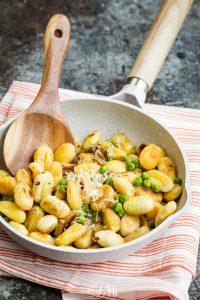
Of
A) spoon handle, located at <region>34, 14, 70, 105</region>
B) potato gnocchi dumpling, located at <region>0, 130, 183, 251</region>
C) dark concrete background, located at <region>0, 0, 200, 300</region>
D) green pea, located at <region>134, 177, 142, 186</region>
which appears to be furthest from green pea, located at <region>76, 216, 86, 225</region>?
dark concrete background, located at <region>0, 0, 200, 300</region>

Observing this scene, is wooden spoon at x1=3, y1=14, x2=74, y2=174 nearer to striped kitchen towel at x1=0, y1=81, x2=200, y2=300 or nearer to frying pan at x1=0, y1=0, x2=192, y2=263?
frying pan at x1=0, y1=0, x2=192, y2=263

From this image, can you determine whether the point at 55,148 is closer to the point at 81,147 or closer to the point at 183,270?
the point at 81,147

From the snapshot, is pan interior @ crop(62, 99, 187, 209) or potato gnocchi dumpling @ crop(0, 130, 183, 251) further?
pan interior @ crop(62, 99, 187, 209)

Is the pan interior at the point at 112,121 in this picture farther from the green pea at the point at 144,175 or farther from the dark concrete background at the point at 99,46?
the dark concrete background at the point at 99,46

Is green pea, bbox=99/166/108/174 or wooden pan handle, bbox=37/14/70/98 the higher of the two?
wooden pan handle, bbox=37/14/70/98

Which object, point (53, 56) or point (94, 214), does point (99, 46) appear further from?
point (94, 214)

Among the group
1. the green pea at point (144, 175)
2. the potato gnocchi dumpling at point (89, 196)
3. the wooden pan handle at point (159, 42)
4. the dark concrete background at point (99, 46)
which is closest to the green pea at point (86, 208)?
the potato gnocchi dumpling at point (89, 196)
